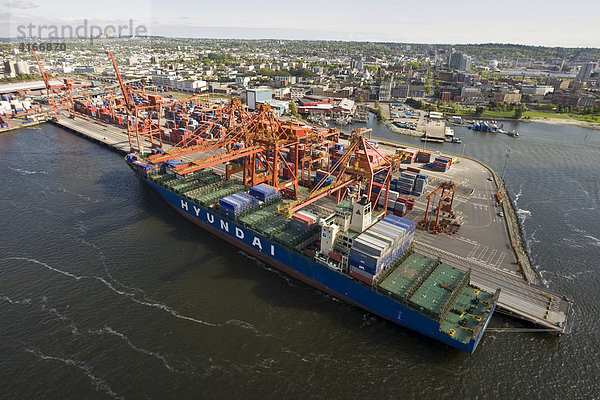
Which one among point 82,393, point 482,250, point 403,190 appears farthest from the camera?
point 403,190

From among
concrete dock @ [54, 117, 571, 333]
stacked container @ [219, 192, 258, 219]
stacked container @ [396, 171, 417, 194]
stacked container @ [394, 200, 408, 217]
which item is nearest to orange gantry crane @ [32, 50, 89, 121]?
stacked container @ [219, 192, 258, 219]

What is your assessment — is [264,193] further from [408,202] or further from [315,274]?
[408,202]

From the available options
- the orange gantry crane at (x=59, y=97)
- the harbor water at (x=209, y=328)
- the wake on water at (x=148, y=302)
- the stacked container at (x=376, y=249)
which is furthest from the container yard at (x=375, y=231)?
the orange gantry crane at (x=59, y=97)

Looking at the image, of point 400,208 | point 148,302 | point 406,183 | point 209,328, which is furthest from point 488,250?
point 148,302

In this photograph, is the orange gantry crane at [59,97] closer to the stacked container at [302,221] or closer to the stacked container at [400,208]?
the stacked container at [302,221]

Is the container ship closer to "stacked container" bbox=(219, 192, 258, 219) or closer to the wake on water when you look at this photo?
"stacked container" bbox=(219, 192, 258, 219)

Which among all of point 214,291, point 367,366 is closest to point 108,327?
point 214,291

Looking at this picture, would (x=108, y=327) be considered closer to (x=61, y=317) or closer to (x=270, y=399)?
(x=61, y=317)
